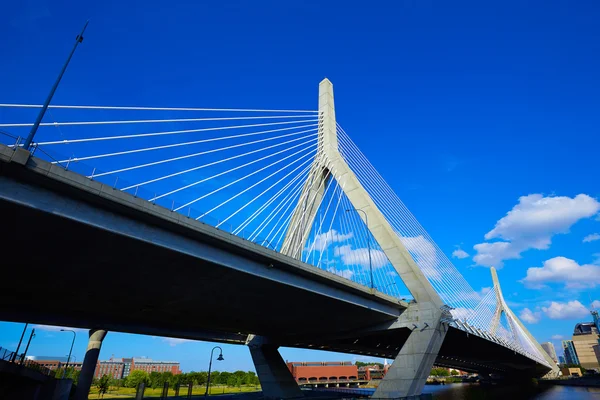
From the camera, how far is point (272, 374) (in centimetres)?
3750

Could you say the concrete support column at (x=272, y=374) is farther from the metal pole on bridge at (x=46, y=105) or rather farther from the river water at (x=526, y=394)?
the metal pole on bridge at (x=46, y=105)

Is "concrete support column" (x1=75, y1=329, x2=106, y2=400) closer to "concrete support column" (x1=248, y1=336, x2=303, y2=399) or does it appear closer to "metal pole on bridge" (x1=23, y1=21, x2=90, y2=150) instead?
"concrete support column" (x1=248, y1=336, x2=303, y2=399)

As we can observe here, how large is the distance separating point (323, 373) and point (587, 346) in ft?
348

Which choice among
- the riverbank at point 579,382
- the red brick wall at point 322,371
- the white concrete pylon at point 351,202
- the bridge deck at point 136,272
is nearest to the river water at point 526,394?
the riverbank at point 579,382

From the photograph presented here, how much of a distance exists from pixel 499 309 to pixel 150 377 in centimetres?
9069

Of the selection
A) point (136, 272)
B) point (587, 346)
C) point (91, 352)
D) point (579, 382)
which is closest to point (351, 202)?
point (136, 272)

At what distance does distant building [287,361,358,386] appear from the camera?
11162 cm

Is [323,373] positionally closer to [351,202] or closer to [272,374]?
[272,374]

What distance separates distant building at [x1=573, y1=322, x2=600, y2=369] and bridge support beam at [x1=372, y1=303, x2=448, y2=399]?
146 m

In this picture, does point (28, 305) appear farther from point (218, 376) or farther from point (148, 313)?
point (218, 376)

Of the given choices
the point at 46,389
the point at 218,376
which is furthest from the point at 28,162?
the point at 218,376

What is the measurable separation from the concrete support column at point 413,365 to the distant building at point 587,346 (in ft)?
480

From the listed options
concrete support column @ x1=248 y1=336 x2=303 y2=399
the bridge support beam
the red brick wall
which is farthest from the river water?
the red brick wall

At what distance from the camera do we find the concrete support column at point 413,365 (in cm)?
2544
